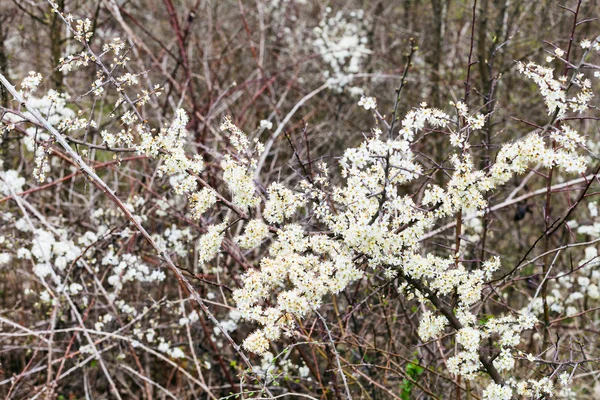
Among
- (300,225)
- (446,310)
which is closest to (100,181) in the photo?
(300,225)

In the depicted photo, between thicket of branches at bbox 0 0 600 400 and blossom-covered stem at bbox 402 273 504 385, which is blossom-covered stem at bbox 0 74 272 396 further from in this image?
blossom-covered stem at bbox 402 273 504 385

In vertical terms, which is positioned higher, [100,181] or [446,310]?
[446,310]

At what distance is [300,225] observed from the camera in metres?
2.47

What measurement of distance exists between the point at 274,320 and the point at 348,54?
16.3 ft

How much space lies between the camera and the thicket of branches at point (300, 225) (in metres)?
2.23

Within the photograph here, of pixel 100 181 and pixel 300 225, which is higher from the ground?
pixel 300 225

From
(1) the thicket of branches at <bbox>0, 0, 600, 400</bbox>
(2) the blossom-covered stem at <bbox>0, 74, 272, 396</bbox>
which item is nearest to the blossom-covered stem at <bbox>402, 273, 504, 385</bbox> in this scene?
(1) the thicket of branches at <bbox>0, 0, 600, 400</bbox>

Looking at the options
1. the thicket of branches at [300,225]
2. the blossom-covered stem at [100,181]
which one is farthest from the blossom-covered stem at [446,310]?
the blossom-covered stem at [100,181]

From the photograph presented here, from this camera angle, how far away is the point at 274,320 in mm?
2188

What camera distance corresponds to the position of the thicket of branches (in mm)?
2232

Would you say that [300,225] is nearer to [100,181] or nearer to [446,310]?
[446,310]

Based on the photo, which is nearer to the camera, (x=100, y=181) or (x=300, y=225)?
(x=100, y=181)

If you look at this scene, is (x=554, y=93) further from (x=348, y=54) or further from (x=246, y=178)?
(x=348, y=54)

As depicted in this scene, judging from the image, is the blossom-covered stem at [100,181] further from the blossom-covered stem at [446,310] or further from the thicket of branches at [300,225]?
the blossom-covered stem at [446,310]
